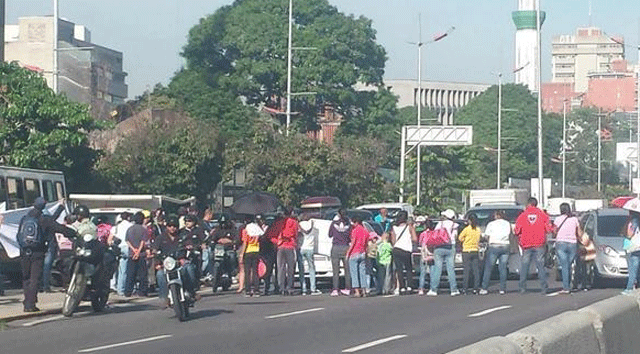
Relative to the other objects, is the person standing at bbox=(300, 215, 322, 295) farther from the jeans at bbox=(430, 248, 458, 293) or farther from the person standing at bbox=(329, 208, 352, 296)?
the jeans at bbox=(430, 248, 458, 293)

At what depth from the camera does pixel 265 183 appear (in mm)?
59406

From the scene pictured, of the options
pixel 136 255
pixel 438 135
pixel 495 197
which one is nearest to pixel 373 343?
pixel 136 255

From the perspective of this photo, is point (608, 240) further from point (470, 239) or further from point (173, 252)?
point (173, 252)

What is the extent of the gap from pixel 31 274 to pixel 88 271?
86 cm

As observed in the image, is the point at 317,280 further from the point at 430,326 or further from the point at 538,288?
the point at 430,326

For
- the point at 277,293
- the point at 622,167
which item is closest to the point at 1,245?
the point at 277,293

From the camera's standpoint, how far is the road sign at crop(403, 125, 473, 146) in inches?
2783

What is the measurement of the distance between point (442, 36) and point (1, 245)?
50.4 meters

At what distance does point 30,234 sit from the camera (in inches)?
859

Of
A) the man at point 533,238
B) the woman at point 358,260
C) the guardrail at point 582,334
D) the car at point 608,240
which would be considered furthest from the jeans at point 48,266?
the guardrail at point 582,334

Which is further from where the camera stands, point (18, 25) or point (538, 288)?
point (18, 25)

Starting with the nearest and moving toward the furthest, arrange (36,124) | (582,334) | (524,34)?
(582,334), (36,124), (524,34)

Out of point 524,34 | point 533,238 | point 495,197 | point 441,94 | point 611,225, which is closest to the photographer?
point 533,238

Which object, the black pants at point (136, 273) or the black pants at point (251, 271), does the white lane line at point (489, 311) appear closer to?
Answer: the black pants at point (251, 271)
